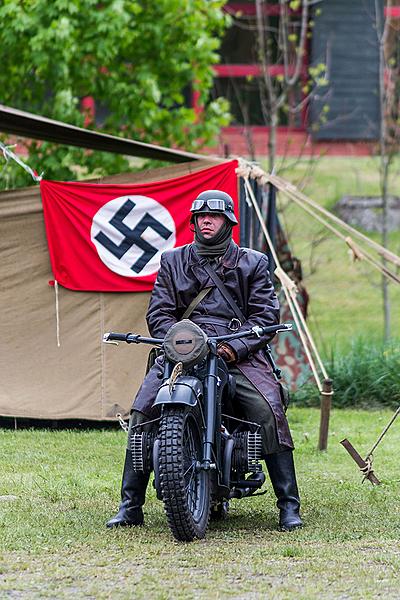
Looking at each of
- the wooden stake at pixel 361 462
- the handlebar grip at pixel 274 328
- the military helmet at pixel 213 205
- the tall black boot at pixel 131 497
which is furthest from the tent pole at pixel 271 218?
the tall black boot at pixel 131 497

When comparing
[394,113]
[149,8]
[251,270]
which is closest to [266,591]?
[251,270]

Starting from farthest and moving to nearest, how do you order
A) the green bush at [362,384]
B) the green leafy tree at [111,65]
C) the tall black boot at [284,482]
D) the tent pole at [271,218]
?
1. the green leafy tree at [111,65]
2. the green bush at [362,384]
3. the tent pole at [271,218]
4. the tall black boot at [284,482]

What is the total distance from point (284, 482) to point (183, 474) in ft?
2.93

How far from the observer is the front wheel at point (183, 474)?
5.74m

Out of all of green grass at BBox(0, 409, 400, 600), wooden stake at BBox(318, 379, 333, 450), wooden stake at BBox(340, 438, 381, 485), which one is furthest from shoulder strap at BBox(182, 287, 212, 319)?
wooden stake at BBox(318, 379, 333, 450)

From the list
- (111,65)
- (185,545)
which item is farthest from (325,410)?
(111,65)

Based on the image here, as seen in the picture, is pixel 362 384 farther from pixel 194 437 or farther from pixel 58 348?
pixel 194 437

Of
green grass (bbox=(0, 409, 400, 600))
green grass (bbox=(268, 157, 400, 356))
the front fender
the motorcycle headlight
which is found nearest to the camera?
green grass (bbox=(0, 409, 400, 600))

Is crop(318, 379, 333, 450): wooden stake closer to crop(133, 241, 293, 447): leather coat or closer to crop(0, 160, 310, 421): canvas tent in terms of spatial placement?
crop(0, 160, 310, 421): canvas tent

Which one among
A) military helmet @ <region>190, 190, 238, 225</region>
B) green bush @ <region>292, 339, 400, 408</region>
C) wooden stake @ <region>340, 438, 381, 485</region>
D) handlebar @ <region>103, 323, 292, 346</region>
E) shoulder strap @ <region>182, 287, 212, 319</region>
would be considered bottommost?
green bush @ <region>292, 339, 400, 408</region>

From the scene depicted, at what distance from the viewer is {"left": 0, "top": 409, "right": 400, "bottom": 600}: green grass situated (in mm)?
5109

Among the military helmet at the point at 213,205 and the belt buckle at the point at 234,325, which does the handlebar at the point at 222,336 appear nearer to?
the belt buckle at the point at 234,325

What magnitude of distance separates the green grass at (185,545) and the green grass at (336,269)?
5.67m

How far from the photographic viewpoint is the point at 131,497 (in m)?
6.38
